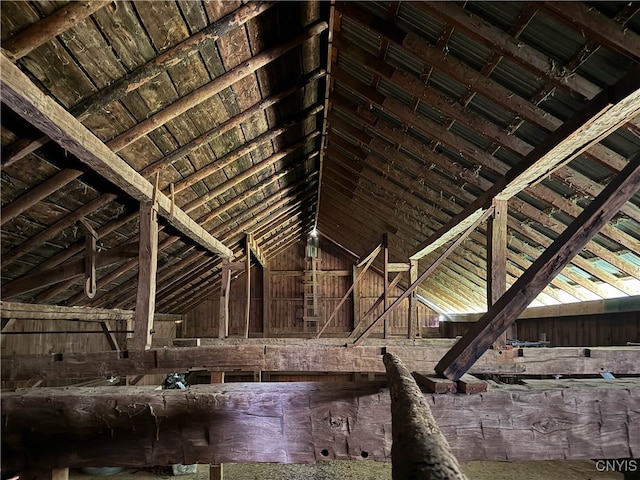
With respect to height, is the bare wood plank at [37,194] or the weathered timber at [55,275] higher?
the bare wood plank at [37,194]

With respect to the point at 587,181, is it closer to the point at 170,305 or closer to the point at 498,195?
the point at 498,195

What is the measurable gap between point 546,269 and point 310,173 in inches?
270

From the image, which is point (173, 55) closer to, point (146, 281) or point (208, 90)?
point (208, 90)

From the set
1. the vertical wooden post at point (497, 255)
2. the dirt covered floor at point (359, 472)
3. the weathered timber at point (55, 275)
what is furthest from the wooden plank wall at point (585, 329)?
the weathered timber at point (55, 275)

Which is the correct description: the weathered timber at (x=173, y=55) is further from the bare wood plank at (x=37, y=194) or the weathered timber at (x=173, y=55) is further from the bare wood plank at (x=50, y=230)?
the bare wood plank at (x=50, y=230)

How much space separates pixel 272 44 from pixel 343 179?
4.80 metres

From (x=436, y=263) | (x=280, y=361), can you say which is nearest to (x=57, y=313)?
(x=280, y=361)

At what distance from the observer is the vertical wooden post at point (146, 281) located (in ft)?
13.0

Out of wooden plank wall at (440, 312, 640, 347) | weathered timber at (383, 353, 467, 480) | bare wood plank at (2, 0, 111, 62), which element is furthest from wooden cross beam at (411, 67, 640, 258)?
wooden plank wall at (440, 312, 640, 347)

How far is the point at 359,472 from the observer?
26.3ft

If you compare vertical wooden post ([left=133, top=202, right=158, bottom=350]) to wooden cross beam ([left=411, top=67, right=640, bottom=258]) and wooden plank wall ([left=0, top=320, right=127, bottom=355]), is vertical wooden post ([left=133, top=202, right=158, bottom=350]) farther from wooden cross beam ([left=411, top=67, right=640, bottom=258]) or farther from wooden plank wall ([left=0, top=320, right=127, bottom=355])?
wooden cross beam ([left=411, top=67, right=640, bottom=258])

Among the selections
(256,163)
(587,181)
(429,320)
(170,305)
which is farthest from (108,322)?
(429,320)

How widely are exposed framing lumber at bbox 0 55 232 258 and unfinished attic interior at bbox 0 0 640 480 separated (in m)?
0.02

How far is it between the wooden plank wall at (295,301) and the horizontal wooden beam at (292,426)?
1333 cm
